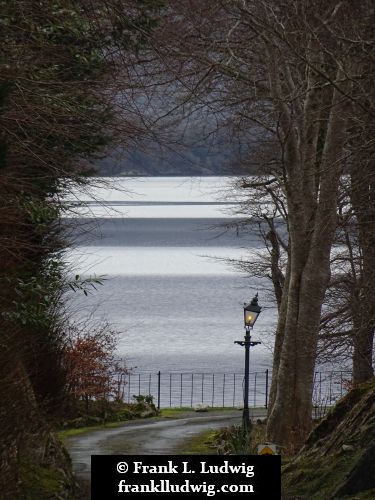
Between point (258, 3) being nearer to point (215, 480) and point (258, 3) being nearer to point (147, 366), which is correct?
point (215, 480)

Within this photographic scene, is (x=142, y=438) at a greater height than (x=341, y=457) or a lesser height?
lesser

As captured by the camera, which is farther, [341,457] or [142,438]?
[142,438]

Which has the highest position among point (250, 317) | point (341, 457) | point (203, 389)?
point (250, 317)

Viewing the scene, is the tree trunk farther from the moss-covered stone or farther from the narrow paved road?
the moss-covered stone

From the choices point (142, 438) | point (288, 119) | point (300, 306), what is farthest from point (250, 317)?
point (288, 119)

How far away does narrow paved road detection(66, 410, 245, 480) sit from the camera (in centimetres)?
2142

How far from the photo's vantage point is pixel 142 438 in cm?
2561

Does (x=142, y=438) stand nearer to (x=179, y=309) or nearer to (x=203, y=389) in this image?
(x=203, y=389)

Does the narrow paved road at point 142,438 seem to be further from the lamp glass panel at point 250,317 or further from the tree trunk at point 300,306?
the lamp glass panel at point 250,317

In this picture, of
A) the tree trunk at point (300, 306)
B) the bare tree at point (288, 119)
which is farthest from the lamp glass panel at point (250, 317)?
the tree trunk at point (300, 306)

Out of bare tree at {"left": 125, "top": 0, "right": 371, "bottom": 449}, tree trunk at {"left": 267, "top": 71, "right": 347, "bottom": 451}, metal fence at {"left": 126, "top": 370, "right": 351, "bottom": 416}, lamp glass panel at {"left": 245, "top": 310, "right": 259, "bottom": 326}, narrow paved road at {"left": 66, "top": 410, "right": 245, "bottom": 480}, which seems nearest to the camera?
bare tree at {"left": 125, "top": 0, "right": 371, "bottom": 449}

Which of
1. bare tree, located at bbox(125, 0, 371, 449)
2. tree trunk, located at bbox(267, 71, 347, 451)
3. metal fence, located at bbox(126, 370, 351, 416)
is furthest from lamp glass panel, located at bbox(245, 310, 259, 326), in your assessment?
metal fence, located at bbox(126, 370, 351, 416)

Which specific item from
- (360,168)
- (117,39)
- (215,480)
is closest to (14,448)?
(215,480)

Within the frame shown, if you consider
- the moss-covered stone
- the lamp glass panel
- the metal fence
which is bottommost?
the metal fence
